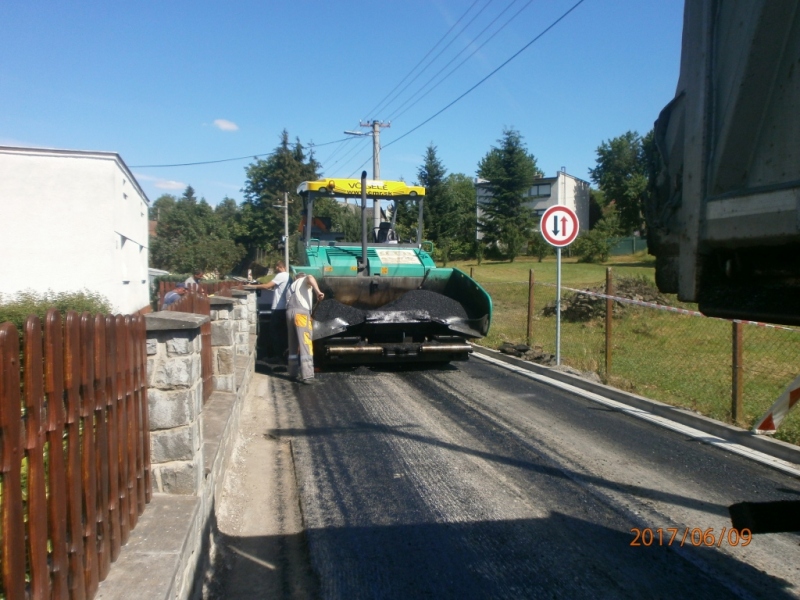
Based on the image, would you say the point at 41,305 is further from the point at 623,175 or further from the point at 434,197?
the point at 623,175

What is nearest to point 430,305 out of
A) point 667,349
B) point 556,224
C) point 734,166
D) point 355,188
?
point 556,224

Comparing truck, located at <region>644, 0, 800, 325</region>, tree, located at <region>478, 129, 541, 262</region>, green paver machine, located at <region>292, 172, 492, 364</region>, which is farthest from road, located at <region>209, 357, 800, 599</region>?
tree, located at <region>478, 129, 541, 262</region>

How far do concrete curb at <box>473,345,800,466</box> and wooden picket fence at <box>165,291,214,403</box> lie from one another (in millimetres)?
4734

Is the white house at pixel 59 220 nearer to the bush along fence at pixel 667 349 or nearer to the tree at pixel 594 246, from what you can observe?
the bush along fence at pixel 667 349

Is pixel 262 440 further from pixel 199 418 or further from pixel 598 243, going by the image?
pixel 598 243

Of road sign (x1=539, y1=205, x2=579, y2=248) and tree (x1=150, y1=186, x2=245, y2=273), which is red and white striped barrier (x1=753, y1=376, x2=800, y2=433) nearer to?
road sign (x1=539, y1=205, x2=579, y2=248)

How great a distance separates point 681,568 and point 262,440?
398cm

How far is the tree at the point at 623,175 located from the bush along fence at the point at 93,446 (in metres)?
49.4

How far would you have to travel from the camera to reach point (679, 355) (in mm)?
12477

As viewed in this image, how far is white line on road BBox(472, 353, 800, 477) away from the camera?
5686mm

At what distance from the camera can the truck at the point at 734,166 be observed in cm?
202

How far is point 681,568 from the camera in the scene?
3.88 meters
